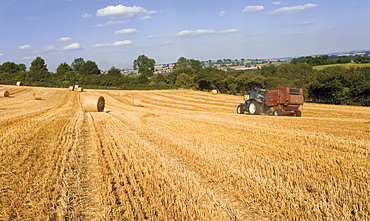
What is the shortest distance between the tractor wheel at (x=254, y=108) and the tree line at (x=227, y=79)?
1455 centimetres

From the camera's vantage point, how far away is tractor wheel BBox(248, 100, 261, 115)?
19142 millimetres

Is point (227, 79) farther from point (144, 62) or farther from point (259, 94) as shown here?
point (144, 62)

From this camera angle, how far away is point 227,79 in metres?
56.0

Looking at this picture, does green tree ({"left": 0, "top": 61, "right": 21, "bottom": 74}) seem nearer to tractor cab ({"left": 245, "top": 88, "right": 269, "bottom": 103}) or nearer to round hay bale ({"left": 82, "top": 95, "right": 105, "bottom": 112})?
round hay bale ({"left": 82, "top": 95, "right": 105, "bottom": 112})

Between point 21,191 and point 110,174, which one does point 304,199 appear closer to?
point 110,174

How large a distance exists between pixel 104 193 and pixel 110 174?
1.17 meters

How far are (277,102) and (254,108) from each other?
200 cm

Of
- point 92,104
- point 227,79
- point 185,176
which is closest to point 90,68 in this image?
point 227,79

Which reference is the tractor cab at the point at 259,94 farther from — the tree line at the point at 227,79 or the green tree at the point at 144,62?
the green tree at the point at 144,62

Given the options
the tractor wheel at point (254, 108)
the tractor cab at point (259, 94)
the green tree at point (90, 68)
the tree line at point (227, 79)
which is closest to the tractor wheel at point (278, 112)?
the tractor wheel at point (254, 108)

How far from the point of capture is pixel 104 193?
16.5 ft

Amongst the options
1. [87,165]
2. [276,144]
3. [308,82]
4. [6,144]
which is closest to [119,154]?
[87,165]

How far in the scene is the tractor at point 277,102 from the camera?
17359 mm

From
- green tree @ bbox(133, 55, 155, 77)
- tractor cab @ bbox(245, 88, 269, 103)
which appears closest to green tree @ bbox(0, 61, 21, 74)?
green tree @ bbox(133, 55, 155, 77)
